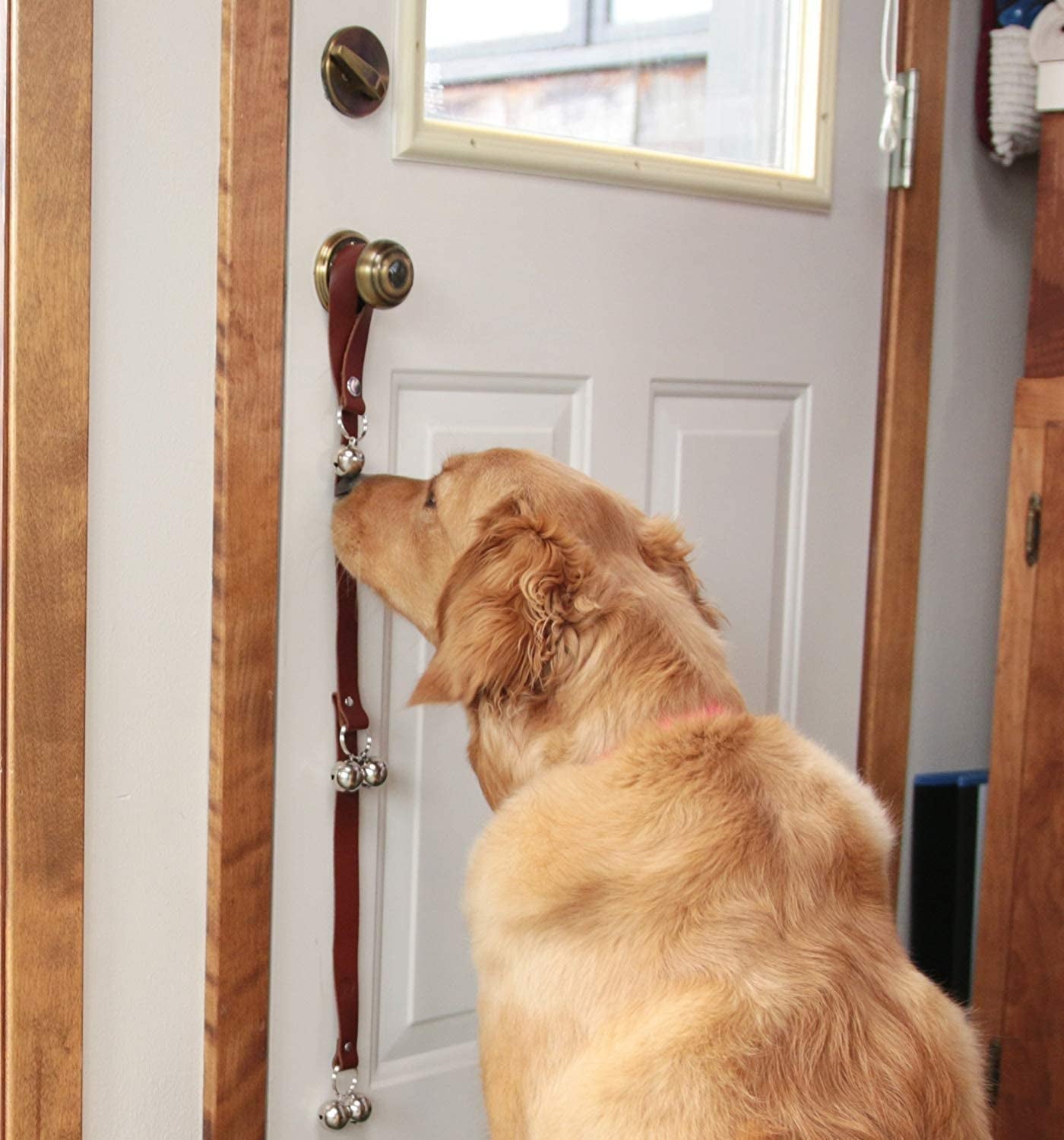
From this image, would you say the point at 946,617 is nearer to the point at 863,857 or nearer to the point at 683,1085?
A: the point at 863,857

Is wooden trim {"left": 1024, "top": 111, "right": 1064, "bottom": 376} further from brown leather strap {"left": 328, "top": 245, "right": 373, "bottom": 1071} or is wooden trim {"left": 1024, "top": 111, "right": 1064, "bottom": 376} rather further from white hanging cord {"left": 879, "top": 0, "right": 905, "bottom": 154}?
brown leather strap {"left": 328, "top": 245, "right": 373, "bottom": 1071}

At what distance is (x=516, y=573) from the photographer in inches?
46.9

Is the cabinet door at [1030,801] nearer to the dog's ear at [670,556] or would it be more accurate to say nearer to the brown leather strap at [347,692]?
the dog's ear at [670,556]

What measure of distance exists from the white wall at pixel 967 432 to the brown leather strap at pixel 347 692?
2.91 ft

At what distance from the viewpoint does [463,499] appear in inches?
52.6

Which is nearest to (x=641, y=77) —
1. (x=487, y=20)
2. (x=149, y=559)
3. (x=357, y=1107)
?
(x=487, y=20)

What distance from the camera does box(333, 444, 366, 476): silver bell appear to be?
1.39 m

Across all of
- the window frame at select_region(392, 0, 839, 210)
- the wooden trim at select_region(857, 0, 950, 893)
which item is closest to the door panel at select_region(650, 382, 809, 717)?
the wooden trim at select_region(857, 0, 950, 893)

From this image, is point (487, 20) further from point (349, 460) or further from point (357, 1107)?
point (357, 1107)

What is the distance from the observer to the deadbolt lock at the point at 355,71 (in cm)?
132

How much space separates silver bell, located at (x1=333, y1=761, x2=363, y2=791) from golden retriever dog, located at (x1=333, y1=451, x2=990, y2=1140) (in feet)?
0.69

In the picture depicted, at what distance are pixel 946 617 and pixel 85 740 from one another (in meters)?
1.22

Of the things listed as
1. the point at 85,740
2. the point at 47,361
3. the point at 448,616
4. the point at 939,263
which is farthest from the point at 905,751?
the point at 47,361

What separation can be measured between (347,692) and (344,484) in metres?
0.21
